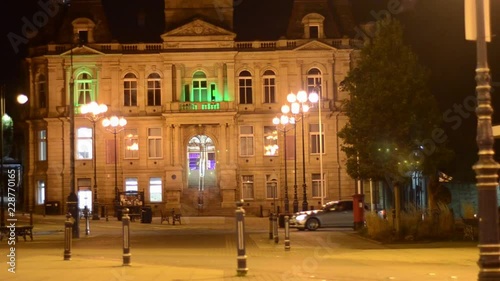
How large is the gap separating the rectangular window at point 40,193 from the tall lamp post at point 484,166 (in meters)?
64.6

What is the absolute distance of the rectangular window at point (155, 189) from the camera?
239ft

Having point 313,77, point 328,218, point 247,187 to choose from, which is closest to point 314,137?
point 313,77

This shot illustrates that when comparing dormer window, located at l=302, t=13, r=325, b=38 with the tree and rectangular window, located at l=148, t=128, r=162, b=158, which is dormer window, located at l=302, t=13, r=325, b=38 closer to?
rectangular window, located at l=148, t=128, r=162, b=158

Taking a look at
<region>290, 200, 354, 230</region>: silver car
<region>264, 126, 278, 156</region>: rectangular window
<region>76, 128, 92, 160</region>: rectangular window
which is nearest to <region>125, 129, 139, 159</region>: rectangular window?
<region>76, 128, 92, 160</region>: rectangular window

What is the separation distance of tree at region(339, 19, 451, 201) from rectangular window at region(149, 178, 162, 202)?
3843 cm

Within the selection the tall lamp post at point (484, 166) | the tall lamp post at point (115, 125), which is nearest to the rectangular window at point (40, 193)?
the tall lamp post at point (115, 125)

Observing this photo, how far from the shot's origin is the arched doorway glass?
73062 millimetres

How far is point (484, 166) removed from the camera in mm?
12484

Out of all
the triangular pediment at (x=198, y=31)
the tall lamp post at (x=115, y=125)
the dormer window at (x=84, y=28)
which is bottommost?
the tall lamp post at (x=115, y=125)

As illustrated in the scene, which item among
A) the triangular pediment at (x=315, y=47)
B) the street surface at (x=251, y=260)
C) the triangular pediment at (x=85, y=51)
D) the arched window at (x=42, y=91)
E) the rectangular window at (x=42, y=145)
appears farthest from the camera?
the rectangular window at (x=42, y=145)

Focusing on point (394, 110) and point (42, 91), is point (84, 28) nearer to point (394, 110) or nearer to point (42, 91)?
point (42, 91)

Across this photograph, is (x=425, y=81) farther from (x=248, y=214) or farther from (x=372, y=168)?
(x=248, y=214)

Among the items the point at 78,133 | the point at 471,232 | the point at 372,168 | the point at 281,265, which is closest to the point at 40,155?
the point at 78,133

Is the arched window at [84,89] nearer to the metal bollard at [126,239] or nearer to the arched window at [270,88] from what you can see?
the arched window at [270,88]
